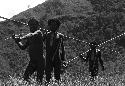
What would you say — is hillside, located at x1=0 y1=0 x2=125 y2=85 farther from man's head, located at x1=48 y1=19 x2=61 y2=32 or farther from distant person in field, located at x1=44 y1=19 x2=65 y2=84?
man's head, located at x1=48 y1=19 x2=61 y2=32

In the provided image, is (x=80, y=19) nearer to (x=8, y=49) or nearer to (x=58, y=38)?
(x=8, y=49)

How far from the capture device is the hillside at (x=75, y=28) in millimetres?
38438

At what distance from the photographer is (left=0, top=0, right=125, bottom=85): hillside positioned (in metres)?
38.4

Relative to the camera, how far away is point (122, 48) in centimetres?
4450

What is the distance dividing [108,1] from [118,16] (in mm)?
9673

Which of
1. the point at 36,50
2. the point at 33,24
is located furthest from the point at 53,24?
the point at 36,50

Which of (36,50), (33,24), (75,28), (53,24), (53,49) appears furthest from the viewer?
(75,28)

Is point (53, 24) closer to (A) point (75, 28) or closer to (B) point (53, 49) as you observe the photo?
(B) point (53, 49)

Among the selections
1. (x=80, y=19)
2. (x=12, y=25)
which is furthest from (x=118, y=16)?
(x=12, y=25)

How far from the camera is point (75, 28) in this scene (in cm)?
5175

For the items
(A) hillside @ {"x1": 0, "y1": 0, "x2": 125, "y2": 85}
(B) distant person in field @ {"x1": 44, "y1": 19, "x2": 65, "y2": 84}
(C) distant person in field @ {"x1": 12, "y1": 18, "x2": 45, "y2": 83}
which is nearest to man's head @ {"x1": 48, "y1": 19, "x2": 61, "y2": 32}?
(B) distant person in field @ {"x1": 44, "y1": 19, "x2": 65, "y2": 84}

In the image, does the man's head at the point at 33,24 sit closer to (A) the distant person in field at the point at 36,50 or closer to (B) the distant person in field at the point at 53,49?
(A) the distant person in field at the point at 36,50

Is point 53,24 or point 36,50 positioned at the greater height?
point 53,24

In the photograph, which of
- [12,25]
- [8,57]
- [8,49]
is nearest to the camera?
[8,57]
